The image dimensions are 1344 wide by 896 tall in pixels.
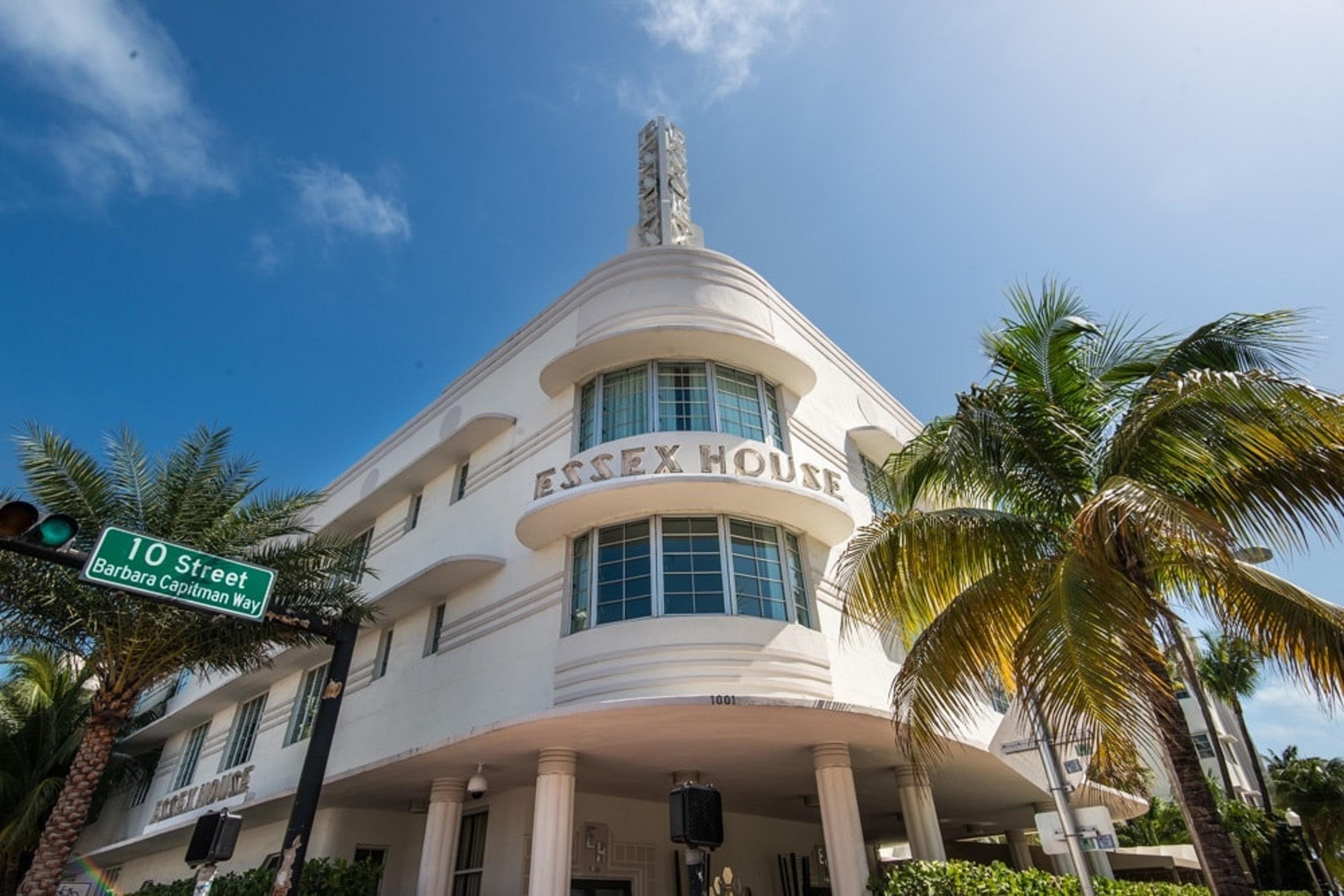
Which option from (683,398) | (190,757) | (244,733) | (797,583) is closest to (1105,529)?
(797,583)

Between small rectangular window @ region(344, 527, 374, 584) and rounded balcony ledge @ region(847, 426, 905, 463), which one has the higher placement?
rounded balcony ledge @ region(847, 426, 905, 463)

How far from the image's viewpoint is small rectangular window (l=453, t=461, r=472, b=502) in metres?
17.0

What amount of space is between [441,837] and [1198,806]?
34.7ft

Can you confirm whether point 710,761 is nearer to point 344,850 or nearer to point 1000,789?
point 1000,789

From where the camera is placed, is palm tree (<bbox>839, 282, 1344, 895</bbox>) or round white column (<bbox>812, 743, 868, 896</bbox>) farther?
round white column (<bbox>812, 743, 868, 896</bbox>)

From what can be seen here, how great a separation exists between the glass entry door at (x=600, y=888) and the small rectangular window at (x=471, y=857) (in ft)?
6.13

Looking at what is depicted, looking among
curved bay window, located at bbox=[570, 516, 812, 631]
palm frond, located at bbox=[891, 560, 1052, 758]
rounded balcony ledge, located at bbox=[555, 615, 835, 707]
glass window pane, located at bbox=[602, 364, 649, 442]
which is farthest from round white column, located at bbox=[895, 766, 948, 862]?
glass window pane, located at bbox=[602, 364, 649, 442]

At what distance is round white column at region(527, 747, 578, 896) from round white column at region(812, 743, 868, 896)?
3602 millimetres

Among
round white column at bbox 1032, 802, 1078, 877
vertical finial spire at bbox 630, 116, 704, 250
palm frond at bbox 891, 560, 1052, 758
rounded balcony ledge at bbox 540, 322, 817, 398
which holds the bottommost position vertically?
round white column at bbox 1032, 802, 1078, 877

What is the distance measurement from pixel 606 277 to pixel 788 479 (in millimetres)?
5754

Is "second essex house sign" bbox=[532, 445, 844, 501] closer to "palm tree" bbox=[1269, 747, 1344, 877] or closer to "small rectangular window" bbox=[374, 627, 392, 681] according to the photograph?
"small rectangular window" bbox=[374, 627, 392, 681]

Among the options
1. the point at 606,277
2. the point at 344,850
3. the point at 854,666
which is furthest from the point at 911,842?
the point at 606,277

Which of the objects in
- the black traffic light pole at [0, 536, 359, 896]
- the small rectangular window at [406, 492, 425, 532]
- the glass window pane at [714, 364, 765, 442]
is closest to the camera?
the black traffic light pole at [0, 536, 359, 896]

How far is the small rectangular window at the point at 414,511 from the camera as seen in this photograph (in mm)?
18016
